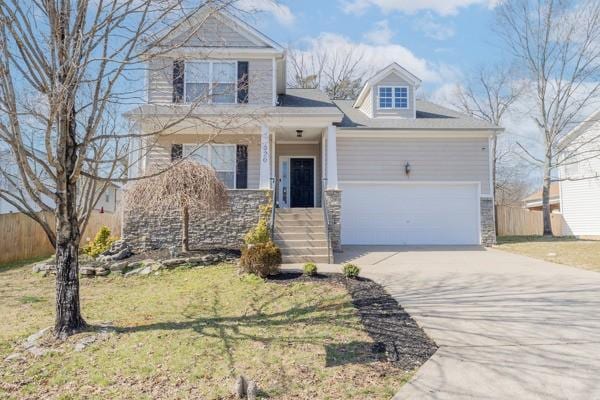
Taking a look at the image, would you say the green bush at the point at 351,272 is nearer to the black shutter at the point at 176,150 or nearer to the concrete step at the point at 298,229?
the concrete step at the point at 298,229

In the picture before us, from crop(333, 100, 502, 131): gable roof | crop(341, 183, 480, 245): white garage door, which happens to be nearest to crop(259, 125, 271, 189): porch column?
crop(333, 100, 502, 131): gable roof

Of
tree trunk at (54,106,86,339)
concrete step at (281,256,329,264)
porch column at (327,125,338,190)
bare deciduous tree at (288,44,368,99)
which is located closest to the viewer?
tree trunk at (54,106,86,339)

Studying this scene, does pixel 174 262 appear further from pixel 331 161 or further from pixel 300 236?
pixel 331 161

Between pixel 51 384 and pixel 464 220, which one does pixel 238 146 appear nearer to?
pixel 464 220

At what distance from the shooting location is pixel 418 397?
3.48 meters

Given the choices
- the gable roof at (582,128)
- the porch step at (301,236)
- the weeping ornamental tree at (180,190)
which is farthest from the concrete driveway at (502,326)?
the gable roof at (582,128)

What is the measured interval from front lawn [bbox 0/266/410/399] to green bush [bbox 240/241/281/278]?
0.88 m

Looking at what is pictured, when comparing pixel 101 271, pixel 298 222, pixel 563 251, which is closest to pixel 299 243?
pixel 298 222

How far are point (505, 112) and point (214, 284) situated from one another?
1030 inches

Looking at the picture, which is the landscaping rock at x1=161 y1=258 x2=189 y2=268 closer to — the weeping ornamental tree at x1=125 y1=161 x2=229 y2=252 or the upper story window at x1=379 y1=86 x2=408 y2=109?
the weeping ornamental tree at x1=125 y1=161 x2=229 y2=252

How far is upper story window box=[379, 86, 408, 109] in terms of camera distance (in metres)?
15.8

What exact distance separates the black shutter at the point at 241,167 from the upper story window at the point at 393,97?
5859mm

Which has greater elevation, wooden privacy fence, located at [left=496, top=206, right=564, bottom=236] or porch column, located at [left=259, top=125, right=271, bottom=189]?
porch column, located at [left=259, top=125, right=271, bottom=189]

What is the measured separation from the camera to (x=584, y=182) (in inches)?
809
